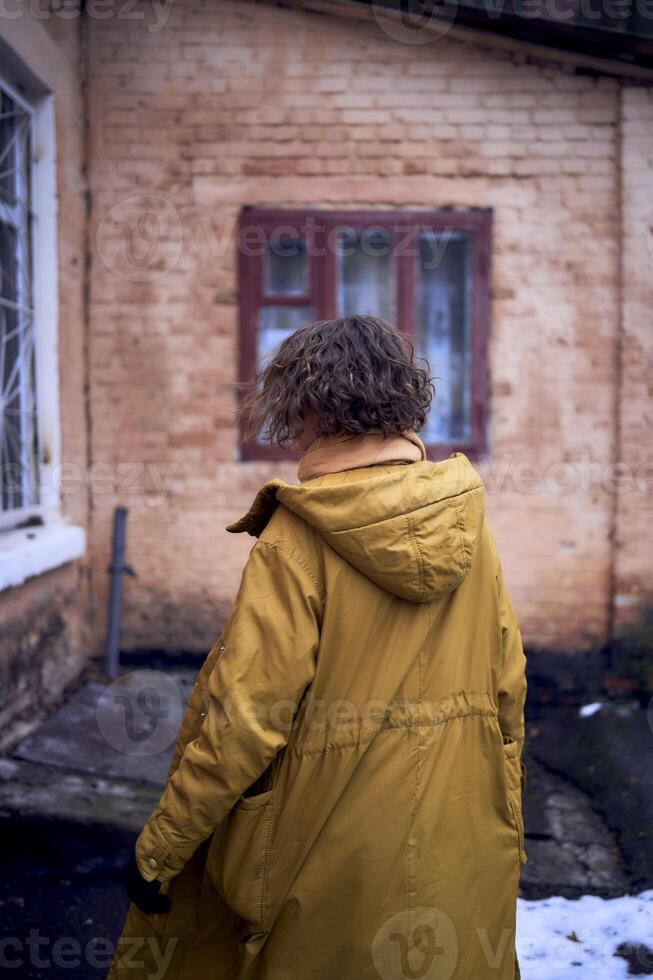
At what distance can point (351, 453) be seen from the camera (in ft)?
5.15

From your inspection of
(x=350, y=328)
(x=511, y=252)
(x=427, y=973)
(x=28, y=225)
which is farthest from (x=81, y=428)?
(x=427, y=973)

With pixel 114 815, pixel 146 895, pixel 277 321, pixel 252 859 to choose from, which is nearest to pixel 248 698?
pixel 252 859

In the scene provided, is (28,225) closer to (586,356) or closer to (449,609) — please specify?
(586,356)

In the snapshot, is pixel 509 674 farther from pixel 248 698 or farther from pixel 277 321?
pixel 277 321

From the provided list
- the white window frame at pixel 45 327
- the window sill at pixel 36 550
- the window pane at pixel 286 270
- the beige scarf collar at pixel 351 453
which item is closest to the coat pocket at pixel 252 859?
the beige scarf collar at pixel 351 453

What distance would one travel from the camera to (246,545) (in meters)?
5.01

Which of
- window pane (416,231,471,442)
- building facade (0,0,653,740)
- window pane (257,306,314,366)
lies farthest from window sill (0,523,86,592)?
window pane (416,231,471,442)

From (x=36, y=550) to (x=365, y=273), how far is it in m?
2.75

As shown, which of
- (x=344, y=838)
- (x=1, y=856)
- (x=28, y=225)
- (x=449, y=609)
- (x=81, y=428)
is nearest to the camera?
(x=344, y=838)

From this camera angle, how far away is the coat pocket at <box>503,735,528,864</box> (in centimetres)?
167

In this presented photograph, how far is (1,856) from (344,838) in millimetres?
2329

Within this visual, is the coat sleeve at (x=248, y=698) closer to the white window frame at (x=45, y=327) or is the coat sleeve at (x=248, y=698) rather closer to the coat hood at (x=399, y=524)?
the coat hood at (x=399, y=524)

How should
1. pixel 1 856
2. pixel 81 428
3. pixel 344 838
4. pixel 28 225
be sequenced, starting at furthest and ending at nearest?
1. pixel 81 428
2. pixel 28 225
3. pixel 1 856
4. pixel 344 838

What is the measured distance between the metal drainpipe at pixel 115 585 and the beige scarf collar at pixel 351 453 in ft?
11.8
